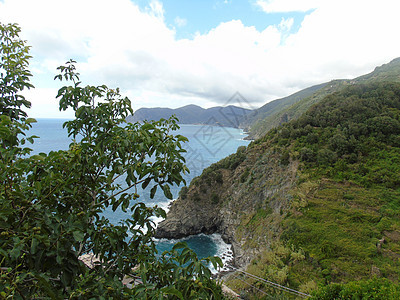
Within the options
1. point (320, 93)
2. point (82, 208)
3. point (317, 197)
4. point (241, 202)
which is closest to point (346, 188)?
point (317, 197)

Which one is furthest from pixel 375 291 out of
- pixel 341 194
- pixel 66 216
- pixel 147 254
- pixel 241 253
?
pixel 241 253

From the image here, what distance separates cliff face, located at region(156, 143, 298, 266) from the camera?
26.1 meters

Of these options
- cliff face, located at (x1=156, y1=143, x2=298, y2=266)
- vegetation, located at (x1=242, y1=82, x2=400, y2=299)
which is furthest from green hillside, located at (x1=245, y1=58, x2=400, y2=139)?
cliff face, located at (x1=156, y1=143, x2=298, y2=266)

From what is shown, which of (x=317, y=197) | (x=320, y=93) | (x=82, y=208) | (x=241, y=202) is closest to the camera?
(x=82, y=208)

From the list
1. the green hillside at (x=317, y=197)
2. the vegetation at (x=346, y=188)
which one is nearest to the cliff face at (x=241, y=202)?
the green hillside at (x=317, y=197)

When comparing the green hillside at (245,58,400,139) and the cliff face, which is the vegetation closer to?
the cliff face

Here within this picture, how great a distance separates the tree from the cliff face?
72.7 feet

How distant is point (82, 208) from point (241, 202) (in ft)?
111

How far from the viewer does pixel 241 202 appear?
34438mm

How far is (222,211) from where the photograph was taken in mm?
37625

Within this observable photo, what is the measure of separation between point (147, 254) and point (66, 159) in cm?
163

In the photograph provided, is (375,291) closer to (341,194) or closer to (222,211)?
(341,194)

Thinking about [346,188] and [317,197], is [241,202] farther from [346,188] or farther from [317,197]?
[346,188]

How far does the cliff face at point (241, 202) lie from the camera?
26.1 metres
